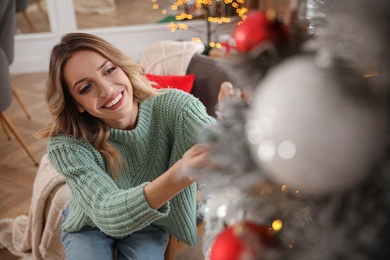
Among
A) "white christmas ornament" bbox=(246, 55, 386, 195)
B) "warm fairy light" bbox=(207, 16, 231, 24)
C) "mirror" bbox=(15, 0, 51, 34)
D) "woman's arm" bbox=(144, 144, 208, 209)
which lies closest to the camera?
"white christmas ornament" bbox=(246, 55, 386, 195)

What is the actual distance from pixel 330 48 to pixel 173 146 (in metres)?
0.94

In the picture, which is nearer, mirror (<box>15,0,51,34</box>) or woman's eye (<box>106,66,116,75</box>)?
woman's eye (<box>106,66,116,75</box>)

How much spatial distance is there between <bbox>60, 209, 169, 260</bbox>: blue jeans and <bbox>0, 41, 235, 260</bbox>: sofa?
9 centimetres

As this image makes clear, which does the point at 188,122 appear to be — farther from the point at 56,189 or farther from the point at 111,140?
the point at 56,189

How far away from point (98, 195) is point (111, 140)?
0.90 feet

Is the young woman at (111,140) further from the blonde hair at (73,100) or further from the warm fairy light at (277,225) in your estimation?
the warm fairy light at (277,225)

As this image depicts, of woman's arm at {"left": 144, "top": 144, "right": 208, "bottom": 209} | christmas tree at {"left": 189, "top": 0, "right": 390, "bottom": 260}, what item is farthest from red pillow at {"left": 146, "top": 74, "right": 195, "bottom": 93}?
christmas tree at {"left": 189, "top": 0, "right": 390, "bottom": 260}

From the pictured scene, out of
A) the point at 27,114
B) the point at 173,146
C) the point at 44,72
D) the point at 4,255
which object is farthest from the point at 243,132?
the point at 44,72

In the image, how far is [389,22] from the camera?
15.8 inches

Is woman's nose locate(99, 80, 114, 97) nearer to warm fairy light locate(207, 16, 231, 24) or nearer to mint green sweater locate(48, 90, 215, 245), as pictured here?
mint green sweater locate(48, 90, 215, 245)

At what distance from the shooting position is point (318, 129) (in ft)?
1.38

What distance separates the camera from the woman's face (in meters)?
1.20

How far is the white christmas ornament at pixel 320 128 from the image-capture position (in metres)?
0.42

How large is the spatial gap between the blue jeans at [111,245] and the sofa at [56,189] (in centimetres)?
9
